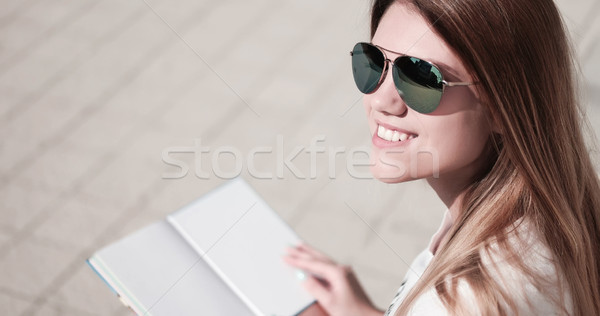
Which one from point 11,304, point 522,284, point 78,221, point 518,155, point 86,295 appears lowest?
point 522,284

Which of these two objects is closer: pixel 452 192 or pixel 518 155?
pixel 518 155

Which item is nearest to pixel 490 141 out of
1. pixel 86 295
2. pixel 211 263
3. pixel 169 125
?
pixel 211 263

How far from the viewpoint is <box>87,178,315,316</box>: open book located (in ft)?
4.88

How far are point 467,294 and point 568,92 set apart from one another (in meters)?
0.47

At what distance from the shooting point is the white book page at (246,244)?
1.59 meters

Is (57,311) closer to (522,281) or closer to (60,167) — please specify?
(60,167)

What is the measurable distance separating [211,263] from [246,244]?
11 cm

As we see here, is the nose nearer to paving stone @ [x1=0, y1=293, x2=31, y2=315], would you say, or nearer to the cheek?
the cheek

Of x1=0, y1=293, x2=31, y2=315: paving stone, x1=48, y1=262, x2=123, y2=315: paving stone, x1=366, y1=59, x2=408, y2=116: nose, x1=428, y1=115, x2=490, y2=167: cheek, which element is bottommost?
x1=428, y1=115, x2=490, y2=167: cheek

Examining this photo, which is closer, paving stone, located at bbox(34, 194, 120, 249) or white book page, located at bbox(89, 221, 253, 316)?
white book page, located at bbox(89, 221, 253, 316)

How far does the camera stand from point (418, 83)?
4.39 ft

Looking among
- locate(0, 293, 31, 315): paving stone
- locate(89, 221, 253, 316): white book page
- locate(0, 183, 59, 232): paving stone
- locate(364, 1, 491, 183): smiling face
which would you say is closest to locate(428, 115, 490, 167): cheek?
locate(364, 1, 491, 183): smiling face

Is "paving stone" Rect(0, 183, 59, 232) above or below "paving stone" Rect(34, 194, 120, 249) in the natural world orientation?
above

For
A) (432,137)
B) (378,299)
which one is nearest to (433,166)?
(432,137)
